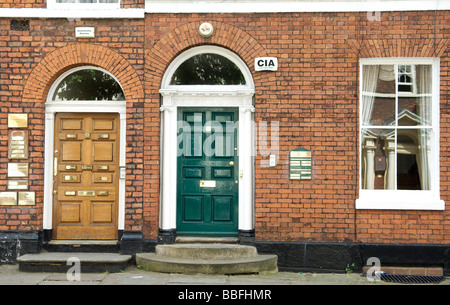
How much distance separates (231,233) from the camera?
28.6 ft

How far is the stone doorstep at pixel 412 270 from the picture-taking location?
8.27 m

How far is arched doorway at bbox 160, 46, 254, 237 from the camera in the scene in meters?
8.72

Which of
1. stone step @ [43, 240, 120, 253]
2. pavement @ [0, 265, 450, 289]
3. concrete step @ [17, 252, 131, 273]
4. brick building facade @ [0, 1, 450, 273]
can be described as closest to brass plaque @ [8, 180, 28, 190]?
brick building facade @ [0, 1, 450, 273]

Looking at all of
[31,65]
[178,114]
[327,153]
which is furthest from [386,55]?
[31,65]

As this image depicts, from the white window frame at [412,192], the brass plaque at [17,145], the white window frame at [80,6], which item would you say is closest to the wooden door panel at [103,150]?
the brass plaque at [17,145]

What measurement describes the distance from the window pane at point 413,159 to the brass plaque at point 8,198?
6.29m

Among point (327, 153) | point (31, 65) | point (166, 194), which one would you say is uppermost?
point (31, 65)

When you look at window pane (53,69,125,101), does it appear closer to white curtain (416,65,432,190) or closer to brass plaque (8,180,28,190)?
brass plaque (8,180,28,190)

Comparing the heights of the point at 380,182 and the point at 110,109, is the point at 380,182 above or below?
below

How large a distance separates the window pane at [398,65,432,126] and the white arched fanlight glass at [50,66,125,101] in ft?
15.7

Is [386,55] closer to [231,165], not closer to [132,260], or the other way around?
[231,165]

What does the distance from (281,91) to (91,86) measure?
3.20 metres

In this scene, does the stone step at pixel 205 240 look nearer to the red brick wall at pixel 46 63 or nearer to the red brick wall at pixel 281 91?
the red brick wall at pixel 281 91

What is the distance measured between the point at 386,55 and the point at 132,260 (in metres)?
5.25
